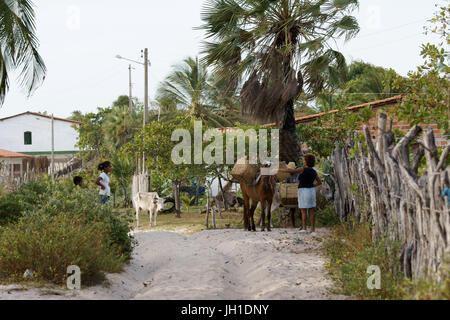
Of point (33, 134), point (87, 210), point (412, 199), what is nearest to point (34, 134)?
point (33, 134)

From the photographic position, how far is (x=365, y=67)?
126 feet

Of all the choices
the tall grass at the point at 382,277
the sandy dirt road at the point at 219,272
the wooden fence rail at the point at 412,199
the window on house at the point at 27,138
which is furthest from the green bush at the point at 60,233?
the window on house at the point at 27,138

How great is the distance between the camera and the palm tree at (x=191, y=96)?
119 ft

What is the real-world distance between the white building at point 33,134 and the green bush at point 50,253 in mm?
45024

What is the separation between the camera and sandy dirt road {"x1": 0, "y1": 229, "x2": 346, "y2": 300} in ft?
21.7

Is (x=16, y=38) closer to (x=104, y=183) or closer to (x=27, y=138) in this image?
(x=104, y=183)

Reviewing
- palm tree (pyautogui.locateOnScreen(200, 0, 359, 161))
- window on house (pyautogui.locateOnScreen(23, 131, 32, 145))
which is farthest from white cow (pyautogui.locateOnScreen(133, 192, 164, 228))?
window on house (pyautogui.locateOnScreen(23, 131, 32, 145))

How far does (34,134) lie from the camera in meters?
51.2

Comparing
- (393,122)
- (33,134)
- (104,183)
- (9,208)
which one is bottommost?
(9,208)

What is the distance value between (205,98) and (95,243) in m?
29.4

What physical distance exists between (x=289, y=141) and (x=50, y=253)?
9805 mm

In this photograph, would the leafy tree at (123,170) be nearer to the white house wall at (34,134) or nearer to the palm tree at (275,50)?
the palm tree at (275,50)

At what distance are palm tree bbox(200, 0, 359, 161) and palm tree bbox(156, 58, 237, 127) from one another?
20191 millimetres
